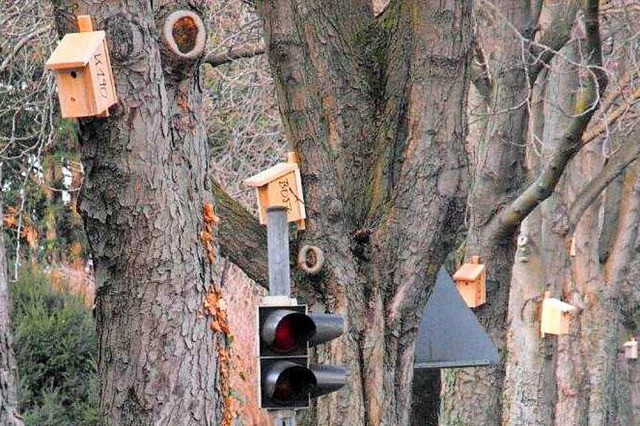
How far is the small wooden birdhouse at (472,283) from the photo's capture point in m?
8.50

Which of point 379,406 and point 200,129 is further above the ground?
point 200,129

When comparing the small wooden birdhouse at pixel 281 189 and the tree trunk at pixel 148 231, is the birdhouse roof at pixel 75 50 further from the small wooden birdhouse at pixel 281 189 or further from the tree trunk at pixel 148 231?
the small wooden birdhouse at pixel 281 189

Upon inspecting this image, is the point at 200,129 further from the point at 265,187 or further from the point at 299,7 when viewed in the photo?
the point at 299,7

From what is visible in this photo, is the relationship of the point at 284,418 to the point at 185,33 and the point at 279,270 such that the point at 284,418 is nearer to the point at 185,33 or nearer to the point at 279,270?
the point at 279,270

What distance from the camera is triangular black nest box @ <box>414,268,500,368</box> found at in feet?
21.6

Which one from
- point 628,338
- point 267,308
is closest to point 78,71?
point 267,308

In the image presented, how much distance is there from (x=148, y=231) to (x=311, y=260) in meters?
1.88

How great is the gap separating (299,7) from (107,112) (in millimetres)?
2396

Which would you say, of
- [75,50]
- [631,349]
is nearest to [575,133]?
[75,50]

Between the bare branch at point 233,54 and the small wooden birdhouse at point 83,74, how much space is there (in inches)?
163

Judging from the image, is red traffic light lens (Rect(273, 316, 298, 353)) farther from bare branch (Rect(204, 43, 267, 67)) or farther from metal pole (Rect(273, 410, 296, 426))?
bare branch (Rect(204, 43, 267, 67))

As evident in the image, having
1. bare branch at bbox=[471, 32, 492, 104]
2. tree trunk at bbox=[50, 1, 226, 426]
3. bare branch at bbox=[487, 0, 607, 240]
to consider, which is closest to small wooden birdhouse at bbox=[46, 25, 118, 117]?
tree trunk at bbox=[50, 1, 226, 426]

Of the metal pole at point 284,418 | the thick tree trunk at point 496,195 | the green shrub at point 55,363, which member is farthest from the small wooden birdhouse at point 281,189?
the green shrub at point 55,363

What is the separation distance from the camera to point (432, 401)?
862 centimetres
